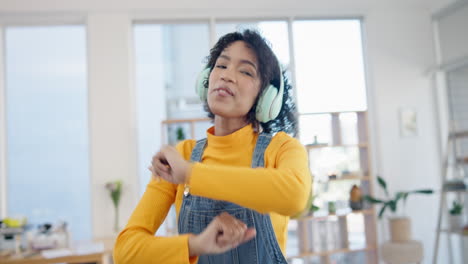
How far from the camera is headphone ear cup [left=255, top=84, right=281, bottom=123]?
99 centimetres

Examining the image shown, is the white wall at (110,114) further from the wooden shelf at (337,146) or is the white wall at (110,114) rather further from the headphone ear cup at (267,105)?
the headphone ear cup at (267,105)

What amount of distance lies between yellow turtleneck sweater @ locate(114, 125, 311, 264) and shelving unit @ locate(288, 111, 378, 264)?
3287 mm

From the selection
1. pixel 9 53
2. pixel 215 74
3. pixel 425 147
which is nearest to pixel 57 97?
pixel 9 53

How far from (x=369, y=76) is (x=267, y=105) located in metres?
4.09

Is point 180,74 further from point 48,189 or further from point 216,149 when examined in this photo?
point 216,149

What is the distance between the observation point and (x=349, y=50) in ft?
15.8

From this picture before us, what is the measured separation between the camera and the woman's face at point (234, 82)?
944 mm

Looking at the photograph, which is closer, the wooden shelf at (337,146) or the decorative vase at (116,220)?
the decorative vase at (116,220)

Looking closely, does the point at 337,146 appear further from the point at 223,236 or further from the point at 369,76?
the point at 223,236

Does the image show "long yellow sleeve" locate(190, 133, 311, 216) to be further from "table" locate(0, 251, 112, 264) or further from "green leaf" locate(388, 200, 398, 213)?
"green leaf" locate(388, 200, 398, 213)

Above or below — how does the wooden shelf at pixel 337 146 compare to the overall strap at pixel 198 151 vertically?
above

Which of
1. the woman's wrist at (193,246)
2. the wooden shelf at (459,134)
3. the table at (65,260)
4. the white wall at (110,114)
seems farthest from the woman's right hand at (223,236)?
the wooden shelf at (459,134)

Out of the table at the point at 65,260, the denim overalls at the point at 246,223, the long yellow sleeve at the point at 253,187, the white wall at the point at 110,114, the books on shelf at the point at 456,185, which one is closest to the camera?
the long yellow sleeve at the point at 253,187

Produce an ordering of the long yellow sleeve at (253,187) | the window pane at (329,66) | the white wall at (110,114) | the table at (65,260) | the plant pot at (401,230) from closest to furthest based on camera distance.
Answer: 1. the long yellow sleeve at (253,187)
2. the table at (65,260)
3. the plant pot at (401,230)
4. the white wall at (110,114)
5. the window pane at (329,66)
